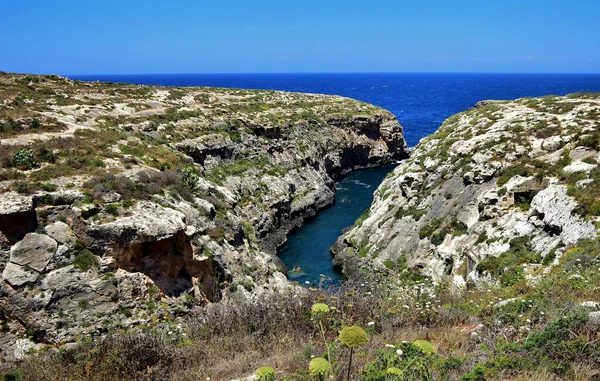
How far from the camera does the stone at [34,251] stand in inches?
723

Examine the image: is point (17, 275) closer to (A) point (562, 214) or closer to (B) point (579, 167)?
(A) point (562, 214)

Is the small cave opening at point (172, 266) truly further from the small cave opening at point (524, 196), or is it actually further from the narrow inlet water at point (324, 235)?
the small cave opening at point (524, 196)

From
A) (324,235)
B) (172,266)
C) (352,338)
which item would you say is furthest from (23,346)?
(324,235)

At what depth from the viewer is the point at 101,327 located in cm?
1823

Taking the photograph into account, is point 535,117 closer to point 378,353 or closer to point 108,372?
point 378,353

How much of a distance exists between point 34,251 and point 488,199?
27.2m

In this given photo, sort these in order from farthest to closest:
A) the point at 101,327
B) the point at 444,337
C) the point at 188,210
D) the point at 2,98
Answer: the point at 2,98
the point at 188,210
the point at 101,327
the point at 444,337

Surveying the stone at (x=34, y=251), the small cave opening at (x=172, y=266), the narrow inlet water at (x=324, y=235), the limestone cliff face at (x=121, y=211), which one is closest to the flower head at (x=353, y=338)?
the limestone cliff face at (x=121, y=211)

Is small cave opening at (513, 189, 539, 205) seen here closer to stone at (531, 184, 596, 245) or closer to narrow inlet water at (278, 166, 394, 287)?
stone at (531, 184, 596, 245)

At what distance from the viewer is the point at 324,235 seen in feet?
153

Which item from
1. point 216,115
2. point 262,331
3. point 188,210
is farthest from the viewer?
point 216,115

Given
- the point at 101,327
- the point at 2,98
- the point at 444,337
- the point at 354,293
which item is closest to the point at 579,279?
the point at 444,337

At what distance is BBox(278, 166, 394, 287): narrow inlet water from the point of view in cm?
3677

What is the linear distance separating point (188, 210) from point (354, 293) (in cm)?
1695
